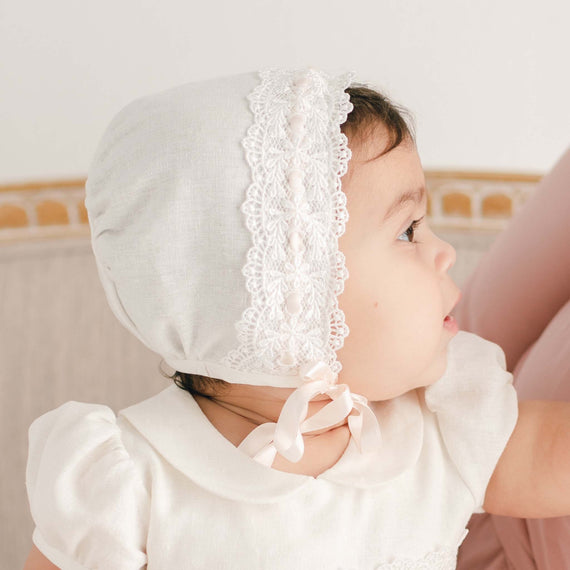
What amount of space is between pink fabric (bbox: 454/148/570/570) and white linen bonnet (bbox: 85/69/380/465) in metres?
0.29

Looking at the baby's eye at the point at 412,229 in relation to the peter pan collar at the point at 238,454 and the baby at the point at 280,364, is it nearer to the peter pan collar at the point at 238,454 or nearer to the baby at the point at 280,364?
the baby at the point at 280,364

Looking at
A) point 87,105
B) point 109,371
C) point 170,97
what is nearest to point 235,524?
point 170,97

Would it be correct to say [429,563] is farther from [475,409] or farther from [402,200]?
[402,200]

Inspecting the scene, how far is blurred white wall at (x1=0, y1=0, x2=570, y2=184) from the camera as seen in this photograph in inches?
68.5

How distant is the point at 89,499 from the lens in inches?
34.3

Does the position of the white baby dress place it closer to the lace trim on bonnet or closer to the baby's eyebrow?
the lace trim on bonnet

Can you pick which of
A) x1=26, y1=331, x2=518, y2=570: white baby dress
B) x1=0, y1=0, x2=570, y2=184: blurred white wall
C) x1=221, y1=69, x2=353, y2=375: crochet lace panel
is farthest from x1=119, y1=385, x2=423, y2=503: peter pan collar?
x1=0, y1=0, x2=570, y2=184: blurred white wall

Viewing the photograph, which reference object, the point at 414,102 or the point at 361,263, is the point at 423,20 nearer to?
the point at 414,102

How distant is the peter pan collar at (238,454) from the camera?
2.92 feet

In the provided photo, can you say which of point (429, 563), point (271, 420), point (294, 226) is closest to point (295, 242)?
point (294, 226)

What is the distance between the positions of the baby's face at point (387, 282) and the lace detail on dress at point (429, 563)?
17cm

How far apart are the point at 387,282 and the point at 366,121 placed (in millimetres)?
166

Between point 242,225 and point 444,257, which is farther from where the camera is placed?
point 444,257

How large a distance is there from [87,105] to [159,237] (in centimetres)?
106
